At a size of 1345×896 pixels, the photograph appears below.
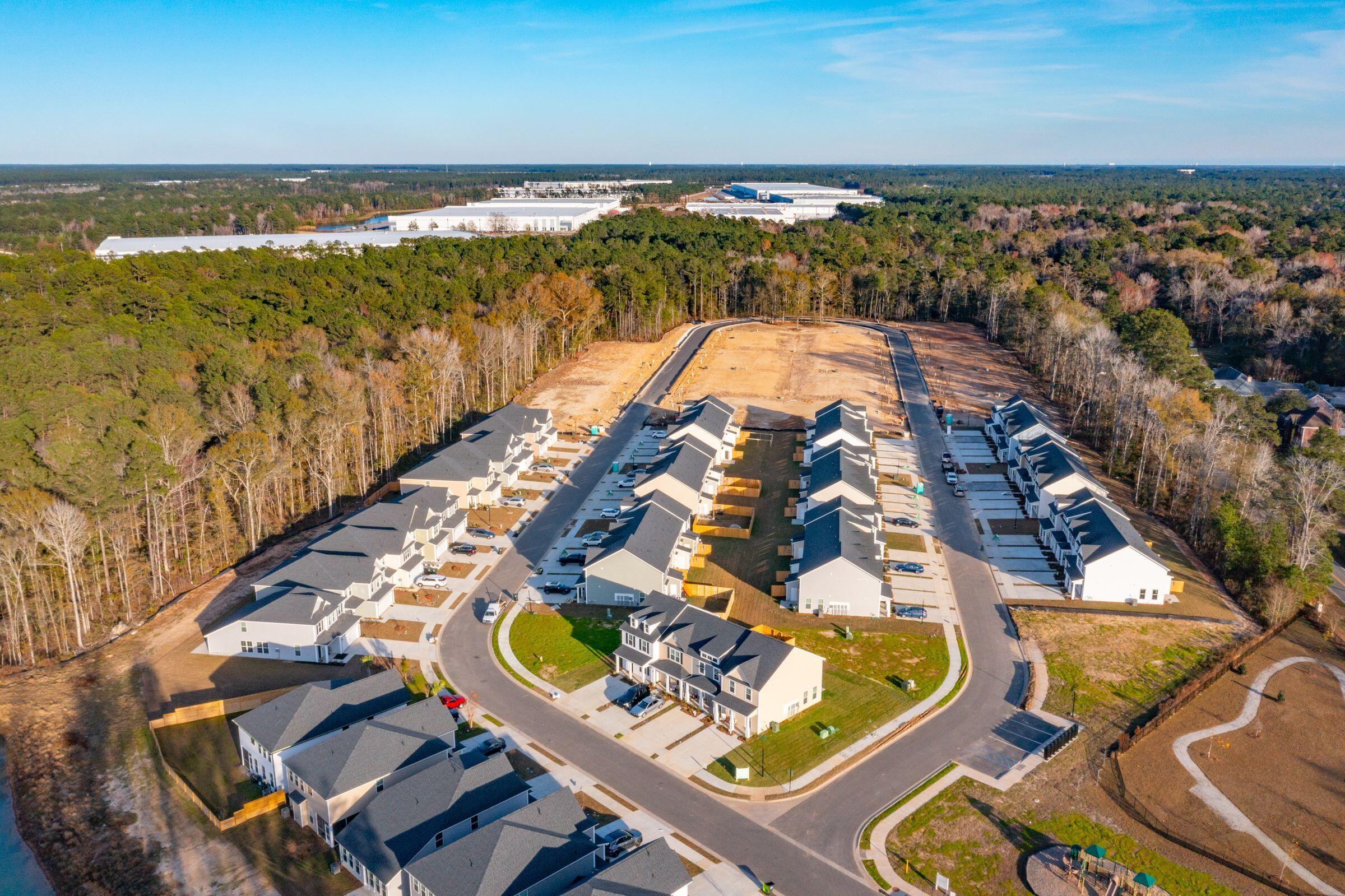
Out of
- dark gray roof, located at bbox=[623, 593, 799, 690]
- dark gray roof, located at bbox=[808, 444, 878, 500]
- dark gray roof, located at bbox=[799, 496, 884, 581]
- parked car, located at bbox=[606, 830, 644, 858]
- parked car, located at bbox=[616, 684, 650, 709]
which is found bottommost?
parked car, located at bbox=[606, 830, 644, 858]

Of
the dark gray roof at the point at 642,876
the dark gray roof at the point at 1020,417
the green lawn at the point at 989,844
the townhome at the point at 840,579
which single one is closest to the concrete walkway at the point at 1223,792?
the green lawn at the point at 989,844

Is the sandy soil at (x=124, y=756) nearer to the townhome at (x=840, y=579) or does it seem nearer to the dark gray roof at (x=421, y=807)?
the dark gray roof at (x=421, y=807)

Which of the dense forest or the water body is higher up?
the dense forest

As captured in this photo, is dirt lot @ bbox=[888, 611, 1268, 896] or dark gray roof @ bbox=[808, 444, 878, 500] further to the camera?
dark gray roof @ bbox=[808, 444, 878, 500]

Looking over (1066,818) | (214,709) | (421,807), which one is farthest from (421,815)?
(1066,818)

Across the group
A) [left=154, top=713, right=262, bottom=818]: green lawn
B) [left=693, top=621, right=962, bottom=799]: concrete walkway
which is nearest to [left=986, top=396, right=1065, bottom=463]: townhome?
[left=693, top=621, right=962, bottom=799]: concrete walkway

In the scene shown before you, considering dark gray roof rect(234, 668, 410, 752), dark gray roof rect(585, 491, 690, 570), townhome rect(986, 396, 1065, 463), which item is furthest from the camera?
townhome rect(986, 396, 1065, 463)

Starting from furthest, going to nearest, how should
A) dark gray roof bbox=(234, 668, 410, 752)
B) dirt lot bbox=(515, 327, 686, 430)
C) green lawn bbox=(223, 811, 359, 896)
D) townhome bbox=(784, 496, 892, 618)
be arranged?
dirt lot bbox=(515, 327, 686, 430) → townhome bbox=(784, 496, 892, 618) → dark gray roof bbox=(234, 668, 410, 752) → green lawn bbox=(223, 811, 359, 896)

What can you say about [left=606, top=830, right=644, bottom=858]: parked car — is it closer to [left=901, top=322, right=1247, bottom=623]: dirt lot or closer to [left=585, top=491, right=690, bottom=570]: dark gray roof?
[left=585, top=491, right=690, bottom=570]: dark gray roof
